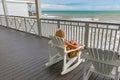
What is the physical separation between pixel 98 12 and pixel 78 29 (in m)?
14.4

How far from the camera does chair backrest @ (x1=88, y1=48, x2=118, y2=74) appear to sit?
77.7 inches

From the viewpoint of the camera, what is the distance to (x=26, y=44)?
15.1ft

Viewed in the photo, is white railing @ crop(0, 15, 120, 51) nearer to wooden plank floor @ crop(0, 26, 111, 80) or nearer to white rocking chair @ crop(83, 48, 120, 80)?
wooden plank floor @ crop(0, 26, 111, 80)

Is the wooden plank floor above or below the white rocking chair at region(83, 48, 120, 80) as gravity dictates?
below

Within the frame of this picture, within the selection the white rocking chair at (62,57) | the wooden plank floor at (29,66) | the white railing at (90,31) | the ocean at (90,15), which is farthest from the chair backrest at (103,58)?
the ocean at (90,15)

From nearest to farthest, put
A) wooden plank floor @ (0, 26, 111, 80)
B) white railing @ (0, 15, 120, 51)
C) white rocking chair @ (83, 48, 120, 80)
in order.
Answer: white rocking chair @ (83, 48, 120, 80) < wooden plank floor @ (0, 26, 111, 80) < white railing @ (0, 15, 120, 51)

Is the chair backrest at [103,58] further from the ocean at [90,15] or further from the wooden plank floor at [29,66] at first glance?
the ocean at [90,15]

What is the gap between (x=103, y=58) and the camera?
2064 millimetres

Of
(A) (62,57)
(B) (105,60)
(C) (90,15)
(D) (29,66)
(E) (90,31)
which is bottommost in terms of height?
(D) (29,66)

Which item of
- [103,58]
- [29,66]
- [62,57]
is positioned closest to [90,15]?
[62,57]

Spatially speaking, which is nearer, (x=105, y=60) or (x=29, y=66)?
(x=105, y=60)

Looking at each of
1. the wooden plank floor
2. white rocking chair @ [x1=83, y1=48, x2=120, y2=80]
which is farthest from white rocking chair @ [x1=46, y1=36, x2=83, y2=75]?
white rocking chair @ [x1=83, y1=48, x2=120, y2=80]

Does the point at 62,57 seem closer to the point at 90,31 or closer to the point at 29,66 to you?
the point at 29,66

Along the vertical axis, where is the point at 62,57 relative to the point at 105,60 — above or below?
below
